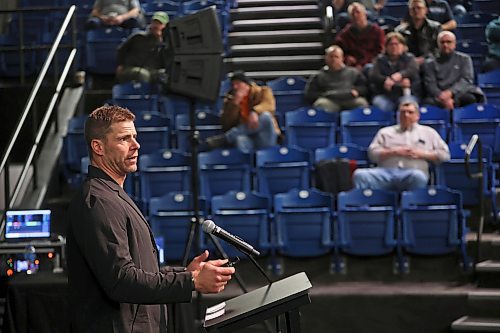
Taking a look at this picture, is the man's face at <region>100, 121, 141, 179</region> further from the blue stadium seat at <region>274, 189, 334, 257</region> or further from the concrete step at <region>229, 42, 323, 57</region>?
the concrete step at <region>229, 42, 323, 57</region>

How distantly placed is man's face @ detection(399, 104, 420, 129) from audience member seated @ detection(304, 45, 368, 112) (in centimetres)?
120

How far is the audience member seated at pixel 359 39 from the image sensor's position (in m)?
11.0

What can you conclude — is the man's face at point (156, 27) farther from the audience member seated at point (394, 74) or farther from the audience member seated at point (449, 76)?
the audience member seated at point (449, 76)

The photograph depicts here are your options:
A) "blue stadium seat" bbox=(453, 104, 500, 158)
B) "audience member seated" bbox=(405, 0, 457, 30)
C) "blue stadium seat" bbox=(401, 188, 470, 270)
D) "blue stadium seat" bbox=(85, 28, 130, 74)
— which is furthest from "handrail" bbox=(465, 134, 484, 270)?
"blue stadium seat" bbox=(85, 28, 130, 74)

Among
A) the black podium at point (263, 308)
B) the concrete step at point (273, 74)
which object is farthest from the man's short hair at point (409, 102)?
the black podium at point (263, 308)

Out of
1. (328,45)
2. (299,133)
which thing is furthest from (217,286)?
(328,45)

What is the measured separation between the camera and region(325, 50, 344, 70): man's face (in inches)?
409

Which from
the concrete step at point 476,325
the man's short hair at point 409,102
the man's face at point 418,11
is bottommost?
the concrete step at point 476,325

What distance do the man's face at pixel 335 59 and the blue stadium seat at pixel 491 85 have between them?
1418 millimetres

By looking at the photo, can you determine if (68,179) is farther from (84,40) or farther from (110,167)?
(110,167)

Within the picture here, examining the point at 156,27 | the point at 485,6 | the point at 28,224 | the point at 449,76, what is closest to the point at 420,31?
the point at 449,76

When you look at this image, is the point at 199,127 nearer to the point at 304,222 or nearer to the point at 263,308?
the point at 304,222

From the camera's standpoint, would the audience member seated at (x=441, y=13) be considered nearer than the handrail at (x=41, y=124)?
No

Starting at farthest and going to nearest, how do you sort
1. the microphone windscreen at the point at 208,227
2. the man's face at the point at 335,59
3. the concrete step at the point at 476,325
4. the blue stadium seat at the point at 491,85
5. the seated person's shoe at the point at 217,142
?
1. the blue stadium seat at the point at 491,85
2. the man's face at the point at 335,59
3. the seated person's shoe at the point at 217,142
4. the concrete step at the point at 476,325
5. the microphone windscreen at the point at 208,227
